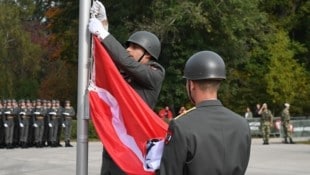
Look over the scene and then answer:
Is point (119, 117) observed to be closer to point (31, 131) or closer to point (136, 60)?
point (136, 60)

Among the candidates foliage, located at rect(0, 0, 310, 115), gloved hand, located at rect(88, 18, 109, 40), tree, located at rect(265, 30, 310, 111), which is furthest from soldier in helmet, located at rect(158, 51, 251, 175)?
tree, located at rect(265, 30, 310, 111)

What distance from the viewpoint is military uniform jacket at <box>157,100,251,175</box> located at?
3.37 metres

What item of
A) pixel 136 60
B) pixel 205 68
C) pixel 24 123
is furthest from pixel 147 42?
pixel 24 123

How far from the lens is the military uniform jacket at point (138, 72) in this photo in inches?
186

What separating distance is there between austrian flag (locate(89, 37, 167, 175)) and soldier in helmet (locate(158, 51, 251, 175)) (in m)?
0.92

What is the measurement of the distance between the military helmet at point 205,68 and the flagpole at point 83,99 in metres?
1.40

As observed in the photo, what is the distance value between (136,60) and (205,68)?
1.37m

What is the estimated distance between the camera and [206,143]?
3.43 metres

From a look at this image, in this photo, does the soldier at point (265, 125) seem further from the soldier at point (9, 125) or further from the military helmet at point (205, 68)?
the military helmet at point (205, 68)

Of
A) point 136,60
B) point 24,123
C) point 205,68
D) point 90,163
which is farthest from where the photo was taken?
point 24,123

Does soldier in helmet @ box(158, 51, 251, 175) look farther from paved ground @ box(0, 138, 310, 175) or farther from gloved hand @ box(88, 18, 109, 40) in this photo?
paved ground @ box(0, 138, 310, 175)

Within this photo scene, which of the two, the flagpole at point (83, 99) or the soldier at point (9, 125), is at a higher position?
the flagpole at point (83, 99)

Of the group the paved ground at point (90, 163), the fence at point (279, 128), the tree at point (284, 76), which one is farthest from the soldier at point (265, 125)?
the tree at point (284, 76)

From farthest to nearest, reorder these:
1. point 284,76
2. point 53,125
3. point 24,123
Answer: point 284,76 < point 53,125 < point 24,123
